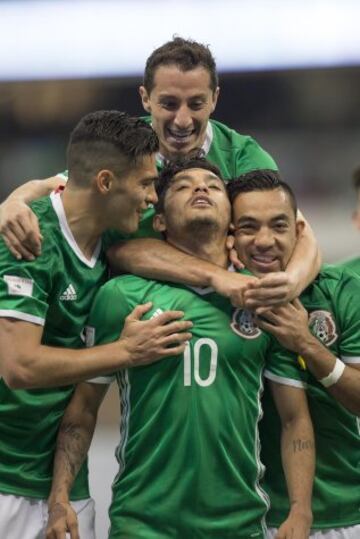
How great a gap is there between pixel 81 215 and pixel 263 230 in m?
0.54

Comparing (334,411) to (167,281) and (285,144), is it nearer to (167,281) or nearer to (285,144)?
(167,281)

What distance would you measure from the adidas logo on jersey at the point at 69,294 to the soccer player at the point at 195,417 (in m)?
0.08

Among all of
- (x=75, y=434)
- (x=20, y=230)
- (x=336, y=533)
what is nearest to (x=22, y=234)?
(x=20, y=230)

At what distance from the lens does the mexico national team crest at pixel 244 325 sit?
3258 mm

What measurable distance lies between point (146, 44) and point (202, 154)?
21.4ft

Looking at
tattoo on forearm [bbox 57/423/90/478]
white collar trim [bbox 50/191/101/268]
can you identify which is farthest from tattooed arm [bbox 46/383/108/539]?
white collar trim [bbox 50/191/101/268]

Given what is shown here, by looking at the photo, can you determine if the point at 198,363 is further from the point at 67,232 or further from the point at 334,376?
the point at 67,232

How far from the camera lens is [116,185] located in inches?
133

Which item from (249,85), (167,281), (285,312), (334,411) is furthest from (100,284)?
(249,85)

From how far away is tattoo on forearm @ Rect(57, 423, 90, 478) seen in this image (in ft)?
11.0

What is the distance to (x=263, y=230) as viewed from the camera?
11.0ft

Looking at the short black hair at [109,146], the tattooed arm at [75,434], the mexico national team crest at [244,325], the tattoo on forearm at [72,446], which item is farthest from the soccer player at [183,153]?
the tattoo on forearm at [72,446]

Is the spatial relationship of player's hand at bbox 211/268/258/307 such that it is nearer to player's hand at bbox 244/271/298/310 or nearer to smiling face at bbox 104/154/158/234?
player's hand at bbox 244/271/298/310

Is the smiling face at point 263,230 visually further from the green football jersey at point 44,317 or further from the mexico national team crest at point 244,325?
the green football jersey at point 44,317
